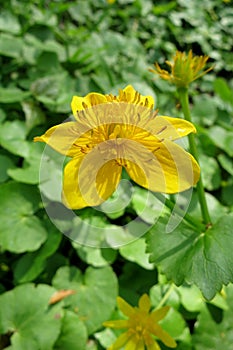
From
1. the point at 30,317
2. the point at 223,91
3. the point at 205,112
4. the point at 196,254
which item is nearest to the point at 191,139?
the point at 196,254

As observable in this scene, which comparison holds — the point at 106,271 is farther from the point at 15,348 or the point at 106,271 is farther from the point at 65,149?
the point at 65,149

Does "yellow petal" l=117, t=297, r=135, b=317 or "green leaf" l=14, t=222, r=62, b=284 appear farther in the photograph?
"green leaf" l=14, t=222, r=62, b=284

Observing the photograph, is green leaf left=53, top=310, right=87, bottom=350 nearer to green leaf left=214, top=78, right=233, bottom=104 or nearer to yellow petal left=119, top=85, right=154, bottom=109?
yellow petal left=119, top=85, right=154, bottom=109

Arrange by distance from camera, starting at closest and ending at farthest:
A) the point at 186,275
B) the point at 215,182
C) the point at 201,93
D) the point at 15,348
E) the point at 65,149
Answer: the point at 65,149 < the point at 186,275 < the point at 15,348 < the point at 215,182 < the point at 201,93

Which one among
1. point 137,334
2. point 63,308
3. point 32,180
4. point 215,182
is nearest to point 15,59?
point 32,180

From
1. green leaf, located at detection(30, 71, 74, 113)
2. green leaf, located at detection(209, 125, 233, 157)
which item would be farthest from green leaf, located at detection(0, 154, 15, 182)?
green leaf, located at detection(209, 125, 233, 157)

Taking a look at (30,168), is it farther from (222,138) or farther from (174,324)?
(222,138)
